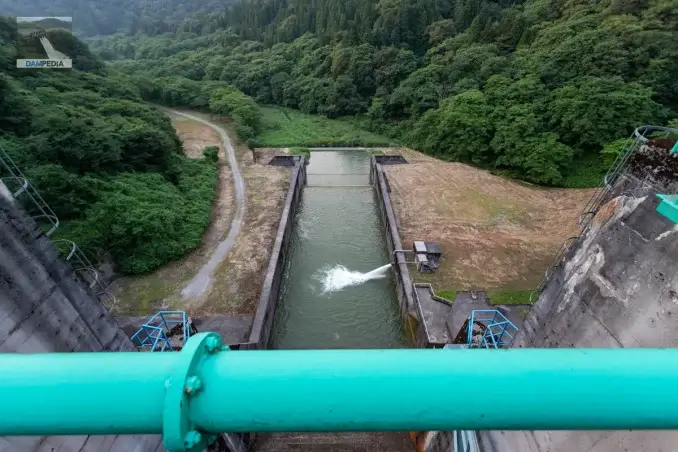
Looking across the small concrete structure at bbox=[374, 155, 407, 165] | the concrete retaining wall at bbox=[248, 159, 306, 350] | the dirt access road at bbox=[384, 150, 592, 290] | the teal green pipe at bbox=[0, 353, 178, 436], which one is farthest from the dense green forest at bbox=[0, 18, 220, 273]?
the teal green pipe at bbox=[0, 353, 178, 436]

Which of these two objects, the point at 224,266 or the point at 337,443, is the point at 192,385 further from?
the point at 224,266

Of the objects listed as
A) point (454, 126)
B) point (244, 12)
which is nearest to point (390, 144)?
point (454, 126)

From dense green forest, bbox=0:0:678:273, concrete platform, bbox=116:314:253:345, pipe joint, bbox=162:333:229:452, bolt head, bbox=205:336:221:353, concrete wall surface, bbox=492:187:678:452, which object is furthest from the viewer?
dense green forest, bbox=0:0:678:273

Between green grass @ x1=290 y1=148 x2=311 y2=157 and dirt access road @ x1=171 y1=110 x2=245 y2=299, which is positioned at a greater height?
dirt access road @ x1=171 y1=110 x2=245 y2=299

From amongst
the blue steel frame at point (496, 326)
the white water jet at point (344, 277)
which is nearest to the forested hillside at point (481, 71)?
the white water jet at point (344, 277)

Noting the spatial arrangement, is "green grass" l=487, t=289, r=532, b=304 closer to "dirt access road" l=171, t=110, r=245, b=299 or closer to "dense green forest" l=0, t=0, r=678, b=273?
"dirt access road" l=171, t=110, r=245, b=299

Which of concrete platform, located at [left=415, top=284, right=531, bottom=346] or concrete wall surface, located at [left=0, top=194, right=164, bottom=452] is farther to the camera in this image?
concrete platform, located at [left=415, top=284, right=531, bottom=346]

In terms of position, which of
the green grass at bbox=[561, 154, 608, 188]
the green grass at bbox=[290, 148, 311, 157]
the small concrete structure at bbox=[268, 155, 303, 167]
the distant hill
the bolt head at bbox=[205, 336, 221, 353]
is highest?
the bolt head at bbox=[205, 336, 221, 353]

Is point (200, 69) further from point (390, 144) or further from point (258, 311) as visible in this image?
point (258, 311)

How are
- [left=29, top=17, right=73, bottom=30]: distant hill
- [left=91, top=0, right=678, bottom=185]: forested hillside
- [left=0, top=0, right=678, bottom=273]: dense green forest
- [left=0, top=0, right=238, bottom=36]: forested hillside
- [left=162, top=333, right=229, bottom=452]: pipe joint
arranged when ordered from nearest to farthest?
[left=162, top=333, right=229, bottom=452]: pipe joint → [left=0, top=0, right=678, bottom=273]: dense green forest → [left=91, top=0, right=678, bottom=185]: forested hillside → [left=29, top=17, right=73, bottom=30]: distant hill → [left=0, top=0, right=238, bottom=36]: forested hillside

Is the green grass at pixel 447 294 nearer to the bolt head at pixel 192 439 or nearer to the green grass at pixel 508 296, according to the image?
the green grass at pixel 508 296
